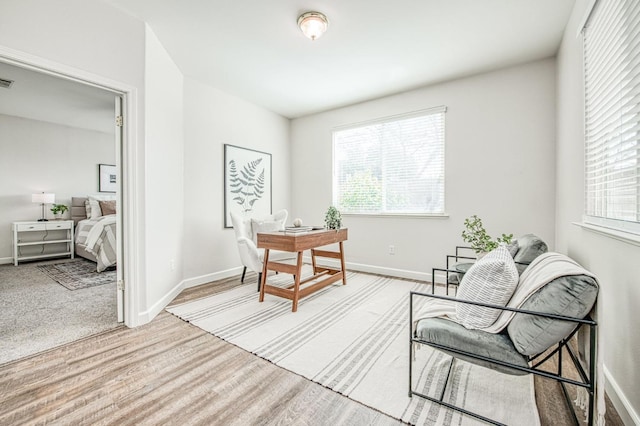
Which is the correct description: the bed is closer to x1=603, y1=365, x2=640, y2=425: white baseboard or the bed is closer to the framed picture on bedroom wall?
the framed picture on bedroom wall

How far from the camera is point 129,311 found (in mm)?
2396

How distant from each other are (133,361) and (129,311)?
2.13 feet

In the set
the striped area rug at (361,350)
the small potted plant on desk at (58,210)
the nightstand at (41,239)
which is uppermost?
the small potted plant on desk at (58,210)

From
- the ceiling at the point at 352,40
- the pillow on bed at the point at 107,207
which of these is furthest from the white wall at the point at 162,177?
the pillow on bed at the point at 107,207

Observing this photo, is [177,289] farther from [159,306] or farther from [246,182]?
[246,182]

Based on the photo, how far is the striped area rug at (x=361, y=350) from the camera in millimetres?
1464

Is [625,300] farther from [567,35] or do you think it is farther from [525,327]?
[567,35]

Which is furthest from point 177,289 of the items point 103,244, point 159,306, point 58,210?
point 58,210

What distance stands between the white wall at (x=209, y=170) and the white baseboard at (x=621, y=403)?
373 centimetres

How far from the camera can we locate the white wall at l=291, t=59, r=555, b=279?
302cm

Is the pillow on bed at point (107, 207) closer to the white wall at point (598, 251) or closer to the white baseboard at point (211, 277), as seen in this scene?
the white baseboard at point (211, 277)

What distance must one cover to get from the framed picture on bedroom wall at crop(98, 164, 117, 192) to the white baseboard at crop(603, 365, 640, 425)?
25.0 feet

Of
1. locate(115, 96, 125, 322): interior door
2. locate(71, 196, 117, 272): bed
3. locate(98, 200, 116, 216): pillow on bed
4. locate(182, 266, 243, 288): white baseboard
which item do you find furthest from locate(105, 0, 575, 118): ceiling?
locate(98, 200, 116, 216): pillow on bed

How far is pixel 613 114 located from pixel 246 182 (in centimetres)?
382
